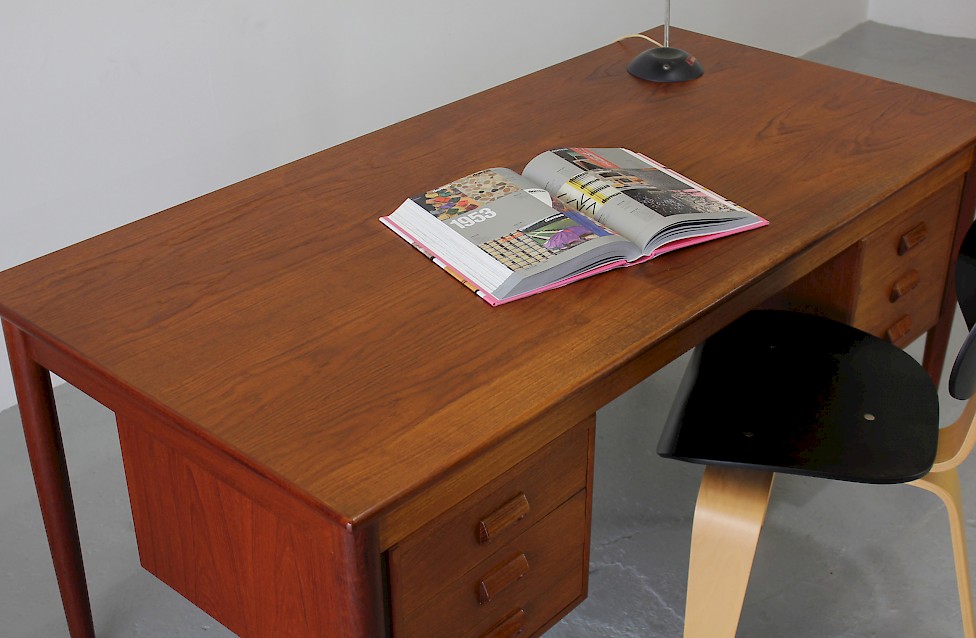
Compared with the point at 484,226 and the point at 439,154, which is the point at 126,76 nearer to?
the point at 439,154

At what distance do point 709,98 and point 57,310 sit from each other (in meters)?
1.20

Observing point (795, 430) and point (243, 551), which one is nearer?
point (243, 551)

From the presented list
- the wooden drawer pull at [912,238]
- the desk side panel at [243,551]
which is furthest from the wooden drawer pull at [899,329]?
the desk side panel at [243,551]

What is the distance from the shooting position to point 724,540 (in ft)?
5.17

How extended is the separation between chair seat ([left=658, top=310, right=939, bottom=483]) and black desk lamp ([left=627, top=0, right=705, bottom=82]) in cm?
53

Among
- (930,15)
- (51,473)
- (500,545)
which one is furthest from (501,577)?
(930,15)

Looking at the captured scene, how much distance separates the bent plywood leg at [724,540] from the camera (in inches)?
61.6

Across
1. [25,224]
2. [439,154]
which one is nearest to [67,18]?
[25,224]

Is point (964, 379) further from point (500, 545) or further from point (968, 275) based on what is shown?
point (500, 545)

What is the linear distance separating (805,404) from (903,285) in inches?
16.9

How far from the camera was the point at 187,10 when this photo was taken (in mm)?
2469

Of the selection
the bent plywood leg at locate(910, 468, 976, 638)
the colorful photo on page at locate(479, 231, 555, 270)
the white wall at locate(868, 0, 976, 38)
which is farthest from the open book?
the white wall at locate(868, 0, 976, 38)

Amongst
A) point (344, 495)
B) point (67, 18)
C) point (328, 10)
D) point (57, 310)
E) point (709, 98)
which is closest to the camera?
point (344, 495)

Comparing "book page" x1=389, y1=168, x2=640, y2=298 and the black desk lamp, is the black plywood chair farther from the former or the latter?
the black desk lamp
